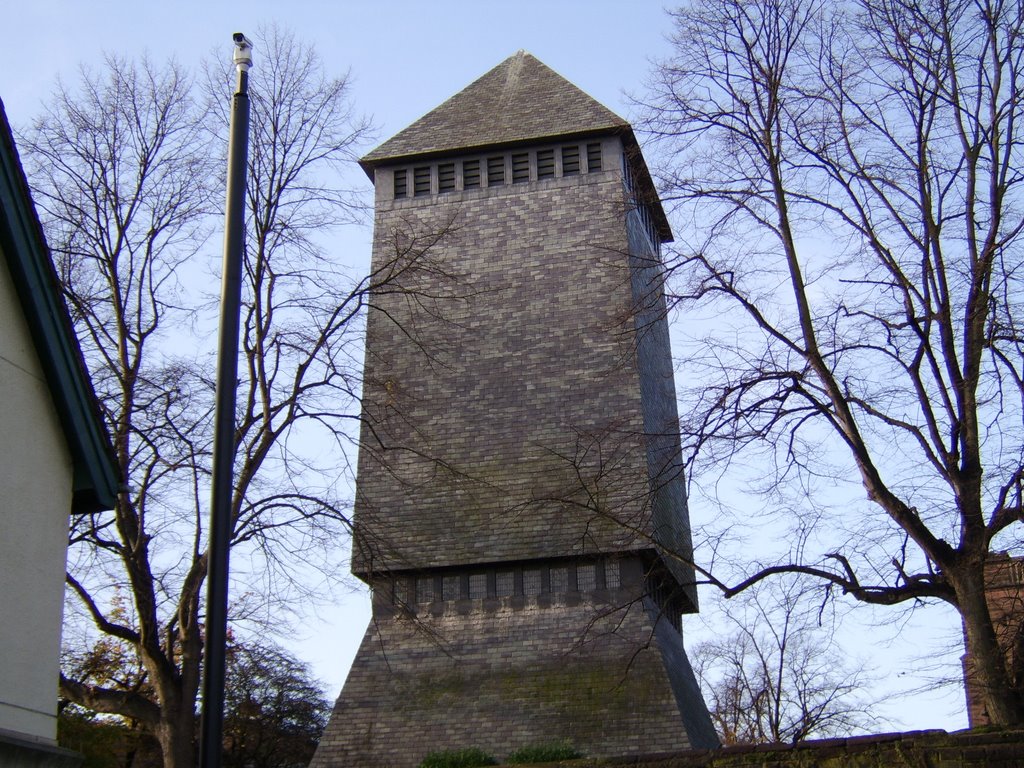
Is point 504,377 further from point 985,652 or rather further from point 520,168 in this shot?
point 985,652

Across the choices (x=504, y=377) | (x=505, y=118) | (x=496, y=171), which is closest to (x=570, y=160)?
(x=496, y=171)

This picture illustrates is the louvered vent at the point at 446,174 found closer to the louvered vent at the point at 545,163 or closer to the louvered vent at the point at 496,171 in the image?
the louvered vent at the point at 496,171

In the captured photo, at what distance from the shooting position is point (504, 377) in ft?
96.2

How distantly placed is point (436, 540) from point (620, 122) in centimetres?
1040

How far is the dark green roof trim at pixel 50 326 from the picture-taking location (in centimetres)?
1016

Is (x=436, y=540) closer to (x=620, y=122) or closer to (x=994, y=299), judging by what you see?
(x=620, y=122)

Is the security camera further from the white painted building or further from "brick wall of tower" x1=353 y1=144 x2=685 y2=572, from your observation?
"brick wall of tower" x1=353 y1=144 x2=685 y2=572

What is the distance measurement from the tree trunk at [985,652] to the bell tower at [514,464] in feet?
31.4

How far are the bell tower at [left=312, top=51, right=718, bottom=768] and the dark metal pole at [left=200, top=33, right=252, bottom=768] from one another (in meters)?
14.7

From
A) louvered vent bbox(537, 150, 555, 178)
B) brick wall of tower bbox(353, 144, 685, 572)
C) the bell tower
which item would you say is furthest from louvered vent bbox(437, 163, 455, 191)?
louvered vent bbox(537, 150, 555, 178)

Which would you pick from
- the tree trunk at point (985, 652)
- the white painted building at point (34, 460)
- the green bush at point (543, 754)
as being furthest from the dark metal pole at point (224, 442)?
the green bush at point (543, 754)

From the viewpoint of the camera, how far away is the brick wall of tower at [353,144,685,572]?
2769cm

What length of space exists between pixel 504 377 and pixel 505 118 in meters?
6.94

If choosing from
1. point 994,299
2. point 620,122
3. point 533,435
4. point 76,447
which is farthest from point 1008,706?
point 620,122
